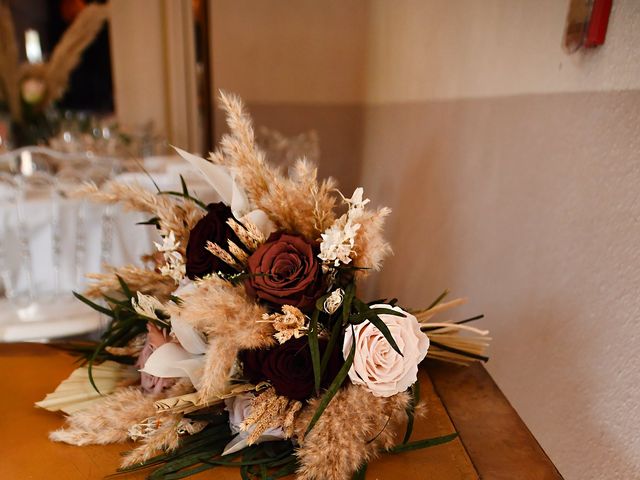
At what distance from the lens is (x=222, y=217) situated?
0.59 metres

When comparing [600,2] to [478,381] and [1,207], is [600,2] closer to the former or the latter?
[478,381]

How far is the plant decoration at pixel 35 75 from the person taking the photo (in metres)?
2.11

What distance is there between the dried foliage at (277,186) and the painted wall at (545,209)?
0.43m

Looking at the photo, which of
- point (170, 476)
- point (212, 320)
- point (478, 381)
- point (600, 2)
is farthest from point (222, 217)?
point (600, 2)

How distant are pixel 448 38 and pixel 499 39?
1.16 ft

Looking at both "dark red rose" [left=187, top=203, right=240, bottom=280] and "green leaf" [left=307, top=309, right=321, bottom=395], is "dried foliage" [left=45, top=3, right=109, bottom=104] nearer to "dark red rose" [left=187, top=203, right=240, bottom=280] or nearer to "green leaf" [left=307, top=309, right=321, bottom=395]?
"dark red rose" [left=187, top=203, right=240, bottom=280]

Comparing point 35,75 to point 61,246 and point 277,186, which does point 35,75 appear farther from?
point 277,186

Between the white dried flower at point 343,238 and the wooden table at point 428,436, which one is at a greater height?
the white dried flower at point 343,238

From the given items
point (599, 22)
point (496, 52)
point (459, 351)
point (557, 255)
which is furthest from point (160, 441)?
point (496, 52)

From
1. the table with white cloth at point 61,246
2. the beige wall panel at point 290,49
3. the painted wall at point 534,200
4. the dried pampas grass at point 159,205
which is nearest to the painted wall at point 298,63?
the beige wall panel at point 290,49

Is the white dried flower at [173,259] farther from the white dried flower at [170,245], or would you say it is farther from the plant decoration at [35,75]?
the plant decoration at [35,75]

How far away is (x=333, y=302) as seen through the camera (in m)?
0.54

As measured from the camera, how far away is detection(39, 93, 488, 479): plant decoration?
500mm

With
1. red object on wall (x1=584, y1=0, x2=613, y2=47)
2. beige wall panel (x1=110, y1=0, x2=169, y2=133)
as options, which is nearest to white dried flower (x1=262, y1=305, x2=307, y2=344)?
red object on wall (x1=584, y1=0, x2=613, y2=47)
